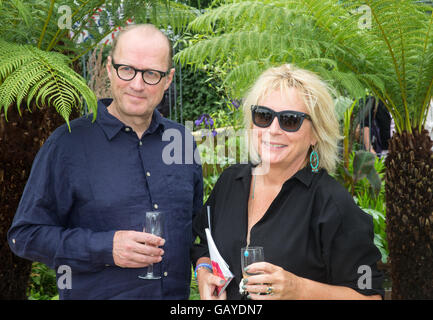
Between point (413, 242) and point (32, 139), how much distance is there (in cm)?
311

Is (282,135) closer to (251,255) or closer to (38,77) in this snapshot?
(251,255)

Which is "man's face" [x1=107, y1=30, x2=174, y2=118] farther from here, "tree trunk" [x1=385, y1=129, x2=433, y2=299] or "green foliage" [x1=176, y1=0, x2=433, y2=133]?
"tree trunk" [x1=385, y1=129, x2=433, y2=299]

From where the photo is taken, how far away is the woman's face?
2281 mm

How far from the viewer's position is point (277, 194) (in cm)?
232

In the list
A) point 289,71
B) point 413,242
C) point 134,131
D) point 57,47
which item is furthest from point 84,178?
point 413,242

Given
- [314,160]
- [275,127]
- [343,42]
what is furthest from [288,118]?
[343,42]

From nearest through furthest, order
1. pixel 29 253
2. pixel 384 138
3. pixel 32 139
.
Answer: pixel 29 253 → pixel 32 139 → pixel 384 138

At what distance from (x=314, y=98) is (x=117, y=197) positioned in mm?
1022

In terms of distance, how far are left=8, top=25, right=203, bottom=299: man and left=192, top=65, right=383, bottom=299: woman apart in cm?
19

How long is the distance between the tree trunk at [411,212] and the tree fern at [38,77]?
9.11 ft

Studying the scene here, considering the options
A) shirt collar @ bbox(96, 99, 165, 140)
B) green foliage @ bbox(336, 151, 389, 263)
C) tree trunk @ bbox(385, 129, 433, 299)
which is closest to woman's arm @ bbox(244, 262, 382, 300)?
shirt collar @ bbox(96, 99, 165, 140)

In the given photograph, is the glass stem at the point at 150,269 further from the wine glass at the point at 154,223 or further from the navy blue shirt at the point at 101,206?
the wine glass at the point at 154,223

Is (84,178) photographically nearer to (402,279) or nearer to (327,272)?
(327,272)

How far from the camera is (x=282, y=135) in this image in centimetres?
228
